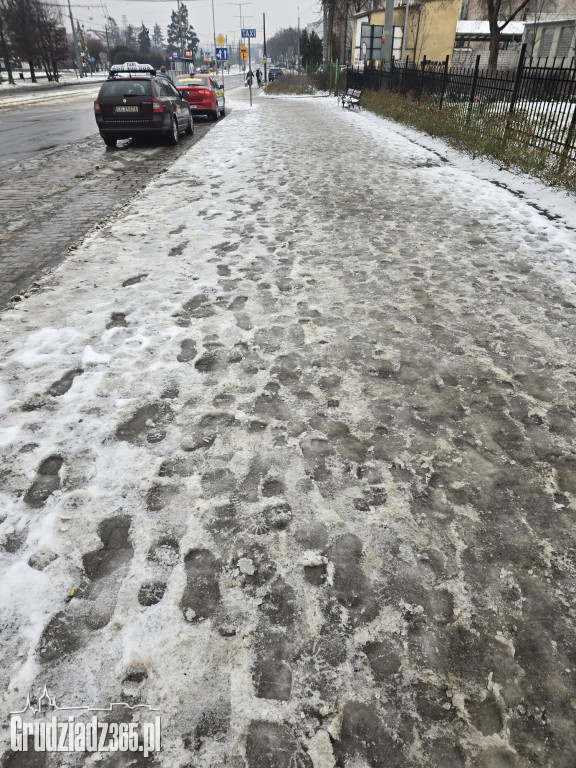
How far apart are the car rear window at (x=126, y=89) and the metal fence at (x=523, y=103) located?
7.68 meters

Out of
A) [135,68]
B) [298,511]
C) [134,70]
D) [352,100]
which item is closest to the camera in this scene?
[298,511]

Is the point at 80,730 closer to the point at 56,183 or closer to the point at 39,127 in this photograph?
the point at 56,183

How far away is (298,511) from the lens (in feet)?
7.44

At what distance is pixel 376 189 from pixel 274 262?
4.23 metres

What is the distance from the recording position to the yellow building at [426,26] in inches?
1496

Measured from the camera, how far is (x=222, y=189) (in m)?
8.50

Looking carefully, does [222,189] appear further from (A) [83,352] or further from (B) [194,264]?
(A) [83,352]

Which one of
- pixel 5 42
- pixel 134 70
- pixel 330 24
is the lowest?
pixel 134 70

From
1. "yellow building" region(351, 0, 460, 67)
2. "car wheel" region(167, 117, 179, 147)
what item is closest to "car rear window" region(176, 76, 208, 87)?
"car wheel" region(167, 117, 179, 147)

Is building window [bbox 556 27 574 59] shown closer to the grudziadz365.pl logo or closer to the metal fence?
the metal fence

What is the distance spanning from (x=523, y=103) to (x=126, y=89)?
8.86 m

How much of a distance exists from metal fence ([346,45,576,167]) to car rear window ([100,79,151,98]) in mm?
7685

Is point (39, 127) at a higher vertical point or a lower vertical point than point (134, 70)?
lower

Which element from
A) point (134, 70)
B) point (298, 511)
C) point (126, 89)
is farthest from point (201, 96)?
point (298, 511)
